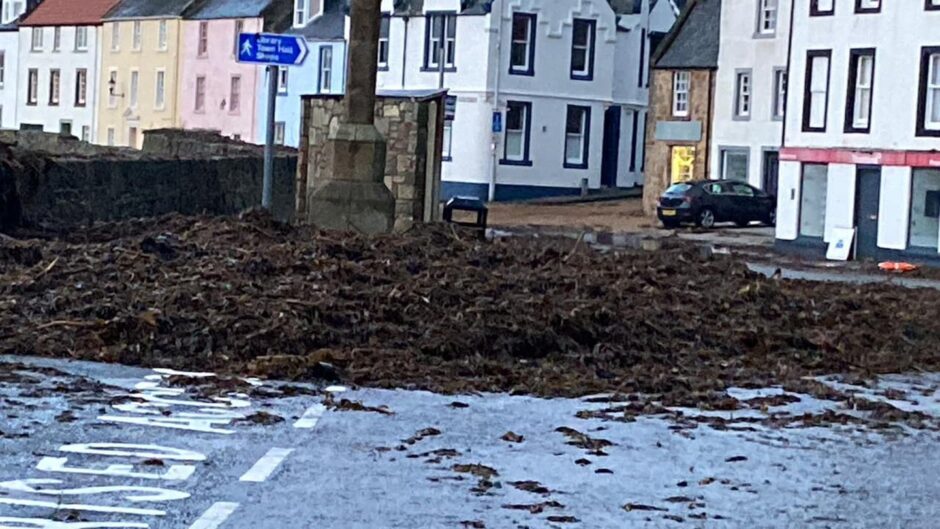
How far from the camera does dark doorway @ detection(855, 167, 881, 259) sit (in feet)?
153

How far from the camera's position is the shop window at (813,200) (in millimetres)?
49000

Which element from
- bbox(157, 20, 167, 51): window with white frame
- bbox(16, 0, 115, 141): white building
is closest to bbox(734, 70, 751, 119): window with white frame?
bbox(157, 20, 167, 51): window with white frame

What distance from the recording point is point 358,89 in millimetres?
24828

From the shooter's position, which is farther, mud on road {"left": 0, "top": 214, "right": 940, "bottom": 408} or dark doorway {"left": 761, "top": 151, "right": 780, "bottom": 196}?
dark doorway {"left": 761, "top": 151, "right": 780, "bottom": 196}

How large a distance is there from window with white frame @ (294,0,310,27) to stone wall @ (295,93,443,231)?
2140 inches

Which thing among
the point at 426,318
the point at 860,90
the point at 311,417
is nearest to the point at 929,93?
the point at 860,90

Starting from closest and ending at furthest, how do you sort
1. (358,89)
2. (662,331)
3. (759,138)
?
(662,331), (358,89), (759,138)

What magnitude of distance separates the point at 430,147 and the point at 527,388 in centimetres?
1484

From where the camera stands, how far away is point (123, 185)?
2750 centimetres

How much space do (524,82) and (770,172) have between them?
45.0 feet

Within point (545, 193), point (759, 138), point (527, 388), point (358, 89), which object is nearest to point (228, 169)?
point (358, 89)

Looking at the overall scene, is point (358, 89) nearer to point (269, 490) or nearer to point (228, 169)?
point (228, 169)

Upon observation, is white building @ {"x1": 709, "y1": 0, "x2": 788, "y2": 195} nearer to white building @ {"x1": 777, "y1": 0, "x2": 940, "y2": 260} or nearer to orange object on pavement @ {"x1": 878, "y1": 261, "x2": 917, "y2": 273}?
white building @ {"x1": 777, "y1": 0, "x2": 940, "y2": 260}

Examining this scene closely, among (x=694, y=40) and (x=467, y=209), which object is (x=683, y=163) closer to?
(x=694, y=40)
